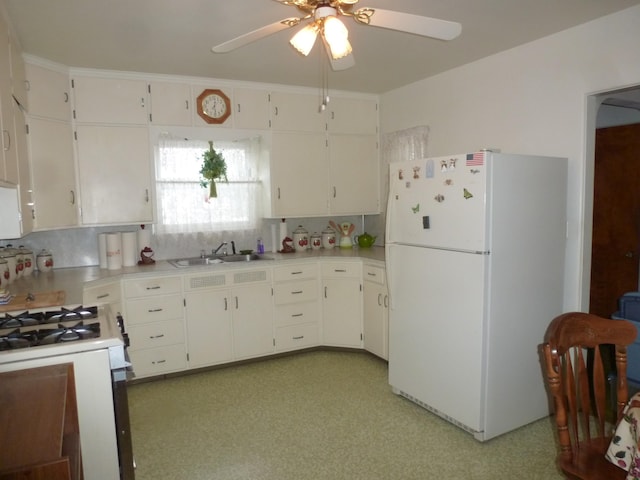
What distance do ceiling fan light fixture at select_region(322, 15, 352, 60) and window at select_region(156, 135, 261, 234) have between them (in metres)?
2.29

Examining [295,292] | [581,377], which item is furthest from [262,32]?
[295,292]

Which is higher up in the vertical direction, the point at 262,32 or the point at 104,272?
the point at 262,32

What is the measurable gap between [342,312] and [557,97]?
2.33 metres

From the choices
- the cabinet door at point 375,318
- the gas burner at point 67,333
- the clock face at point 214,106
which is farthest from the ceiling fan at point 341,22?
the cabinet door at point 375,318

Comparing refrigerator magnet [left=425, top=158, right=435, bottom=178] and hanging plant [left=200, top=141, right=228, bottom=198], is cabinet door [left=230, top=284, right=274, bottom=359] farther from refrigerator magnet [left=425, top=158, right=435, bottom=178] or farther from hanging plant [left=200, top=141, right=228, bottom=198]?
refrigerator magnet [left=425, top=158, right=435, bottom=178]

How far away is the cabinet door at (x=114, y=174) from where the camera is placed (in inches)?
133

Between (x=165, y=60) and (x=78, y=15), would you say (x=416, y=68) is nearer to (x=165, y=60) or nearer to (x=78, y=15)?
(x=165, y=60)

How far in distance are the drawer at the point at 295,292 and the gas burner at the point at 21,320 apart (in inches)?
76.1

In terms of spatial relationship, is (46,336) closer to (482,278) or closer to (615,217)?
(482,278)

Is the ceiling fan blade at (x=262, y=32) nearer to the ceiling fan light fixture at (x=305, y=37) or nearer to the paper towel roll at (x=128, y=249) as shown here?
the ceiling fan light fixture at (x=305, y=37)

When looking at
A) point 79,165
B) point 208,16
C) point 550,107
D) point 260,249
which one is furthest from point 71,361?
point 550,107

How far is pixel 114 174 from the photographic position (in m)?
3.48

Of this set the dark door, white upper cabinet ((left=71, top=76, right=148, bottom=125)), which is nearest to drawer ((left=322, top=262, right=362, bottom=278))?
white upper cabinet ((left=71, top=76, right=148, bottom=125))

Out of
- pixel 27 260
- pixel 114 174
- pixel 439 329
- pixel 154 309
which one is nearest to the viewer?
pixel 439 329
